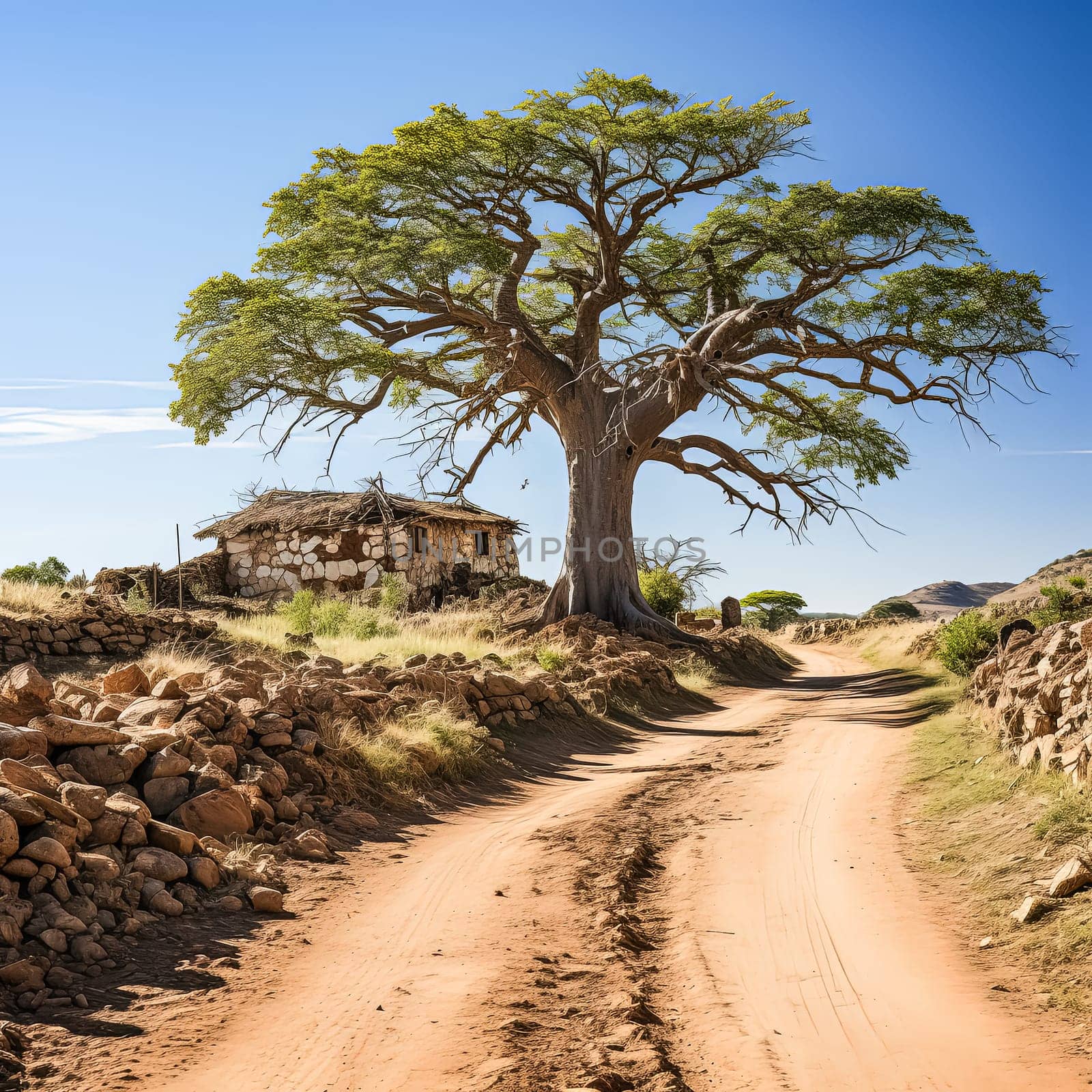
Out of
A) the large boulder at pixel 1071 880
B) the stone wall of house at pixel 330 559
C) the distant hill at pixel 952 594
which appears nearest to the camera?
the large boulder at pixel 1071 880

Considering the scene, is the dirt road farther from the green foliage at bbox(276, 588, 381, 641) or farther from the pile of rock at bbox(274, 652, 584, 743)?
the green foliage at bbox(276, 588, 381, 641)

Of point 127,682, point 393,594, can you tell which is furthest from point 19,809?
point 393,594

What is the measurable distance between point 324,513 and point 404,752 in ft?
57.4

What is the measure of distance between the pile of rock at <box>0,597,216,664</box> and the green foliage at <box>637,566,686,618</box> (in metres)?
15.5

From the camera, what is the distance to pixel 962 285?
1878cm

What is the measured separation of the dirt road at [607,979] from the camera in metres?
3.94

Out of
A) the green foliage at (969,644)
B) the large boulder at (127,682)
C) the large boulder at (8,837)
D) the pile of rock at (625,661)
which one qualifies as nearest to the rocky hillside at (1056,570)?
the pile of rock at (625,661)

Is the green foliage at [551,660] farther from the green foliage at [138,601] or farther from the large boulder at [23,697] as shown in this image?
the large boulder at [23,697]

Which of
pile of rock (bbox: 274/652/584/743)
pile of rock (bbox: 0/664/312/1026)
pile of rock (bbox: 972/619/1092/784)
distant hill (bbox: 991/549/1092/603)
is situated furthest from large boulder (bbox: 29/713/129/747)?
distant hill (bbox: 991/549/1092/603)

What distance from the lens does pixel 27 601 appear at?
1436 cm

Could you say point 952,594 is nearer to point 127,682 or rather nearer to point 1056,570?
point 1056,570

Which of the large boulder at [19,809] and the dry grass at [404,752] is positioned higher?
the large boulder at [19,809]

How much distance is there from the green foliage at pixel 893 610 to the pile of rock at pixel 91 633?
32.7 meters

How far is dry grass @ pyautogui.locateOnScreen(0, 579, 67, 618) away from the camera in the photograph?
13.8 meters
